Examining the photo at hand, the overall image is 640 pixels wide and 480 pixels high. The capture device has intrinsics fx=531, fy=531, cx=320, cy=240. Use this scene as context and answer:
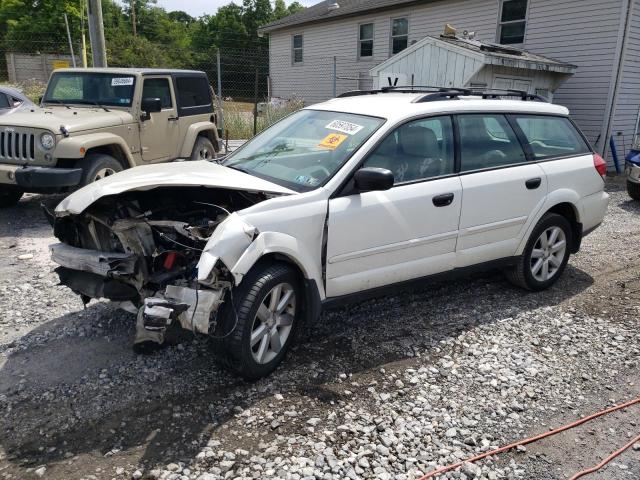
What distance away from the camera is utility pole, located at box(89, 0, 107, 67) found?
405 inches

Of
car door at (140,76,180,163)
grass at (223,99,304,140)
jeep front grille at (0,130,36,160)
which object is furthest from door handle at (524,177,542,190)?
grass at (223,99,304,140)

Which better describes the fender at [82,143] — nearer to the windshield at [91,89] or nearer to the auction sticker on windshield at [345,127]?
the windshield at [91,89]

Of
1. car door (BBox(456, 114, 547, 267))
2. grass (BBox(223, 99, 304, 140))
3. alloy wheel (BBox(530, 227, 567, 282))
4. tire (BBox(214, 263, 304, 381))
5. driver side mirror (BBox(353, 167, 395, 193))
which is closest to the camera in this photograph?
tire (BBox(214, 263, 304, 381))

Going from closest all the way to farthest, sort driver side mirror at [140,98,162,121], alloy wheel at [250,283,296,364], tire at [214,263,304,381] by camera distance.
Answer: tire at [214,263,304,381], alloy wheel at [250,283,296,364], driver side mirror at [140,98,162,121]

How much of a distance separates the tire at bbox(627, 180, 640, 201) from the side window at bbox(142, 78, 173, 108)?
318 inches

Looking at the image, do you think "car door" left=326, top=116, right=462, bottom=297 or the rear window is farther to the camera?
the rear window

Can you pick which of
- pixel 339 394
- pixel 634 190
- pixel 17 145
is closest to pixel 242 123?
pixel 17 145

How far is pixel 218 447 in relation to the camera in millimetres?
2859

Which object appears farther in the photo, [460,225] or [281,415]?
[460,225]

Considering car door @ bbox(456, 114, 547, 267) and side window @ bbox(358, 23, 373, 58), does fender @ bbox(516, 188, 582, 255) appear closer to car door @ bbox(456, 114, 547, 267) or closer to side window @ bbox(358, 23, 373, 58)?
car door @ bbox(456, 114, 547, 267)

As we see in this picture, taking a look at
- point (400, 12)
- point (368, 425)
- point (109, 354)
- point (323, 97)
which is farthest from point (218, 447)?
point (323, 97)

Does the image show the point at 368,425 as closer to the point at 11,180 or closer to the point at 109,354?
the point at 109,354

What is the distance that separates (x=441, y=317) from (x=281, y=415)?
74.8 inches

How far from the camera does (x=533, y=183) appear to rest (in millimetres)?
4688
